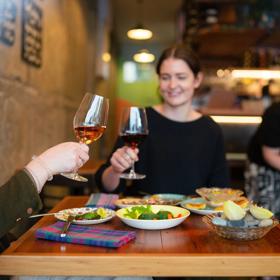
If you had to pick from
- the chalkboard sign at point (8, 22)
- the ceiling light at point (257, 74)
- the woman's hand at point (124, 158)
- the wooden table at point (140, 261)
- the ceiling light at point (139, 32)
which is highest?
the ceiling light at point (139, 32)

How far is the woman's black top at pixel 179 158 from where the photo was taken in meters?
2.11

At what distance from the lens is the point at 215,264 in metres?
0.99

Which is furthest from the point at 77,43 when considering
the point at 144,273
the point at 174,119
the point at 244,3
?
the point at 144,273

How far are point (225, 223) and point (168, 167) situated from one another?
3.27 feet

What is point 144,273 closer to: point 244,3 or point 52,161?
point 52,161

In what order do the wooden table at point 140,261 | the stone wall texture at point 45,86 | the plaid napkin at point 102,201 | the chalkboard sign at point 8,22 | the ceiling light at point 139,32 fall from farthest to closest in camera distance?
the ceiling light at point 139,32, the stone wall texture at point 45,86, the chalkboard sign at point 8,22, the plaid napkin at point 102,201, the wooden table at point 140,261

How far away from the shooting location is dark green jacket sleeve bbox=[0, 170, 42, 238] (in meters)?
1.02

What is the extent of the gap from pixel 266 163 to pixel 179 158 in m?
0.82

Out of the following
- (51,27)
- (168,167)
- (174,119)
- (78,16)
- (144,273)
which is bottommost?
(144,273)

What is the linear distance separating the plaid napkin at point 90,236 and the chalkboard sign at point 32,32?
162cm

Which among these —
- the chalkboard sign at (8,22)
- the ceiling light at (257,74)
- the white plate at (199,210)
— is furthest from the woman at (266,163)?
the ceiling light at (257,74)

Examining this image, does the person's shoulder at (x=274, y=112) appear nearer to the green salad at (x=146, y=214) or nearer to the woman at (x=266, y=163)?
the woman at (x=266, y=163)

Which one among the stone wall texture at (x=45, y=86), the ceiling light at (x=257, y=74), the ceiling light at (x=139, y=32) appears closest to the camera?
the stone wall texture at (x=45, y=86)

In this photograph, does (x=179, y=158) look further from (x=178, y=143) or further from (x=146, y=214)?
(x=146, y=214)
